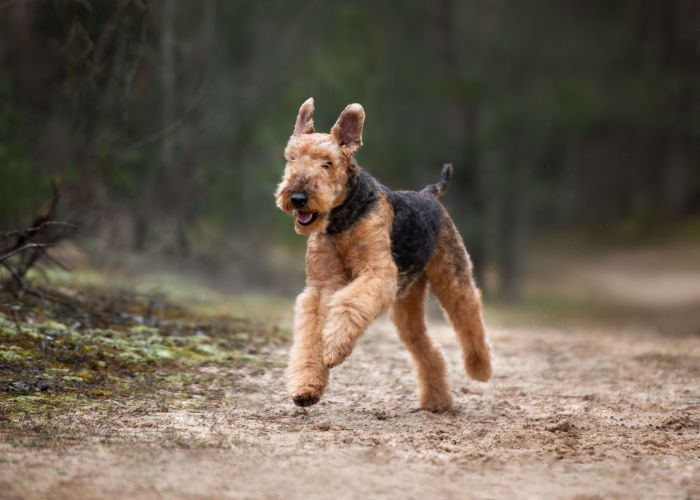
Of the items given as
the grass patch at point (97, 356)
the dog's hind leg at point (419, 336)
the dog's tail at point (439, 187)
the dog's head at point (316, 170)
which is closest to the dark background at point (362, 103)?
the grass patch at point (97, 356)

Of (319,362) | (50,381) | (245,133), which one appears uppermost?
(245,133)

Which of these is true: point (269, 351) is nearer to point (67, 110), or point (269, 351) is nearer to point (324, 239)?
point (324, 239)

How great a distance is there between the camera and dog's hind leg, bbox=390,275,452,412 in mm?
5578

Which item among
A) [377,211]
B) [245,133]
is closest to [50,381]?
[377,211]

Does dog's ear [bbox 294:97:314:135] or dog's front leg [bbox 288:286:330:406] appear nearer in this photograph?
dog's front leg [bbox 288:286:330:406]

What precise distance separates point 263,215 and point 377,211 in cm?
1179

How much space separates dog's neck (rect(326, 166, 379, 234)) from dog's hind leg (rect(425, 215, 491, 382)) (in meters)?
0.92

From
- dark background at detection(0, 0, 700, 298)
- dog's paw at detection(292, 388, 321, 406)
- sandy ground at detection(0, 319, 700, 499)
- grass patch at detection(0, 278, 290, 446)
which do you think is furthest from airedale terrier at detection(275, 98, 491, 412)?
dark background at detection(0, 0, 700, 298)

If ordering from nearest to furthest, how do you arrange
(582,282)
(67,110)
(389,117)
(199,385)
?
(199,385), (67,110), (389,117), (582,282)

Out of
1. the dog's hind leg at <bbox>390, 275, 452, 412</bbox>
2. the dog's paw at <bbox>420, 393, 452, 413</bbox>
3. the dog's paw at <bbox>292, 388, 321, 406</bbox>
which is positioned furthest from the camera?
the dog's hind leg at <bbox>390, 275, 452, 412</bbox>

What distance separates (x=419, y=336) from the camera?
5.69 metres

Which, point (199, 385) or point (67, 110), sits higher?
point (67, 110)

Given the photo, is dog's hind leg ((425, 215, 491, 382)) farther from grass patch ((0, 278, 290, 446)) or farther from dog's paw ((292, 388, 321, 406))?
grass patch ((0, 278, 290, 446))

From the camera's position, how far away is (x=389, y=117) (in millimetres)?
15914
